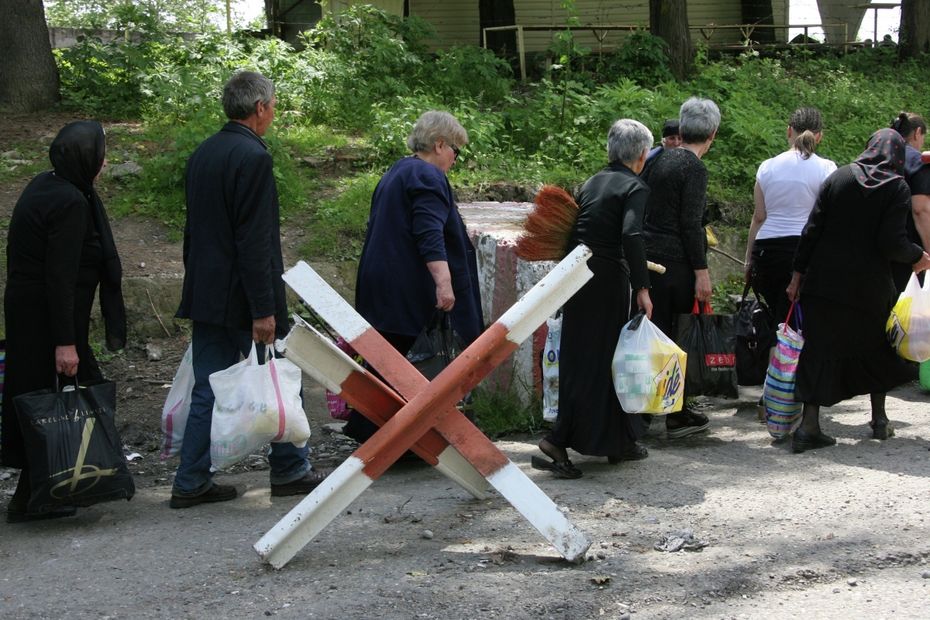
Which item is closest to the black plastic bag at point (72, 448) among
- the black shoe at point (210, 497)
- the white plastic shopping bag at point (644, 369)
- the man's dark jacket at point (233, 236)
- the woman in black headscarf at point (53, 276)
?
the woman in black headscarf at point (53, 276)

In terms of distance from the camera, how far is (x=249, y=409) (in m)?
3.62

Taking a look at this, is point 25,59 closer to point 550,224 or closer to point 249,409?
point 550,224

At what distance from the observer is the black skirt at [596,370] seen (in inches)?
174

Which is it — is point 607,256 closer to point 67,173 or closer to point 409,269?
point 409,269

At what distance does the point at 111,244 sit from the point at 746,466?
11.1 ft

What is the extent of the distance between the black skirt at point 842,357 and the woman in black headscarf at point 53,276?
368 centimetres

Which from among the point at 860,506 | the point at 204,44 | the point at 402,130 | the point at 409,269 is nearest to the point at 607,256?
the point at 409,269

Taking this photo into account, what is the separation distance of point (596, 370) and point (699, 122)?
1.66m

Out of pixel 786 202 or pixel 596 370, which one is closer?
pixel 596 370

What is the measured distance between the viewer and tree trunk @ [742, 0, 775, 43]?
18719 millimetres

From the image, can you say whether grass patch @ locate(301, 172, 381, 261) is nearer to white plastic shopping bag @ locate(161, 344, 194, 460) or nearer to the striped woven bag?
white plastic shopping bag @ locate(161, 344, 194, 460)

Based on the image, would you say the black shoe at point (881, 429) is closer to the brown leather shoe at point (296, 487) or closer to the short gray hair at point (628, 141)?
the short gray hair at point (628, 141)

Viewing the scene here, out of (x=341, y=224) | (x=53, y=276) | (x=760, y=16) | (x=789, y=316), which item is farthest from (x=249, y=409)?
(x=760, y=16)

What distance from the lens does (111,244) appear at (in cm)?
413
